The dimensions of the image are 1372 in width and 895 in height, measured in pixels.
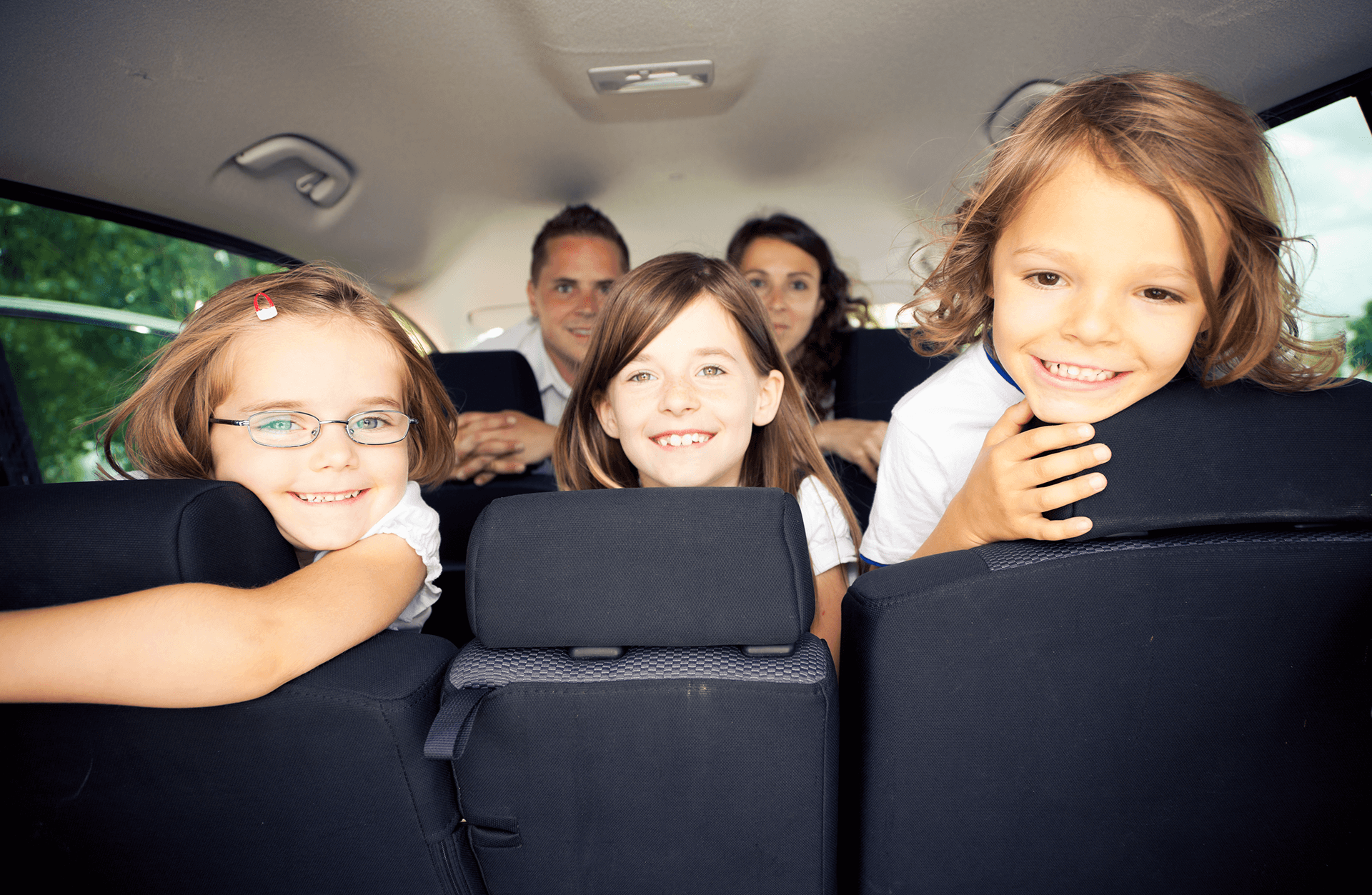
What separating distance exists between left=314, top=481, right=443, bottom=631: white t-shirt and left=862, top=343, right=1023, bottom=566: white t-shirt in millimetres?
824

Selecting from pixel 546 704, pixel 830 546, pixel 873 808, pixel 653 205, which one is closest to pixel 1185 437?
pixel 873 808

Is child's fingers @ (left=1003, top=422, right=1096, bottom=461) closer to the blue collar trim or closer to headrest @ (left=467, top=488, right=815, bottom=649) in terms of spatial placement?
headrest @ (left=467, top=488, right=815, bottom=649)

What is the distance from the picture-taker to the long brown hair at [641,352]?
5.11ft

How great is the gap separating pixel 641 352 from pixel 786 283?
1415 mm

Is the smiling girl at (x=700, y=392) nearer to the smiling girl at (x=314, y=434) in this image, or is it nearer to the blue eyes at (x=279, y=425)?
the smiling girl at (x=314, y=434)

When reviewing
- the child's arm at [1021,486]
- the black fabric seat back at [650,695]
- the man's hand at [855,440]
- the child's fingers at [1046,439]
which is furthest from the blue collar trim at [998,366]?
the man's hand at [855,440]

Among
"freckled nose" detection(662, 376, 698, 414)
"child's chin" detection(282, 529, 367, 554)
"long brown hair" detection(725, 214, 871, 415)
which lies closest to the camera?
"child's chin" detection(282, 529, 367, 554)

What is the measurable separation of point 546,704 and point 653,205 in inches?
109

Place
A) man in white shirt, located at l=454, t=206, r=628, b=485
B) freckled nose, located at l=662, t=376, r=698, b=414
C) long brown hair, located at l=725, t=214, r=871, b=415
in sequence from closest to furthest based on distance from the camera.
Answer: freckled nose, located at l=662, t=376, r=698, b=414 < long brown hair, located at l=725, t=214, r=871, b=415 < man in white shirt, located at l=454, t=206, r=628, b=485

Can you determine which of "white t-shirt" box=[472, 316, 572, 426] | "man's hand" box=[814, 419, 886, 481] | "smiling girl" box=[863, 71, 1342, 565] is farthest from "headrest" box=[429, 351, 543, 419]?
"smiling girl" box=[863, 71, 1342, 565]

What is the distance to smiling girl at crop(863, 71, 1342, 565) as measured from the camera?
1005mm

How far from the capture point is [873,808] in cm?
88

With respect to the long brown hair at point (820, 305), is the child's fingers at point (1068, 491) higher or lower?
lower

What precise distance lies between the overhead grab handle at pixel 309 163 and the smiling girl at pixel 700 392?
1.49 metres
